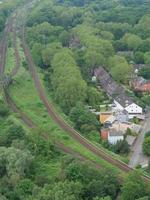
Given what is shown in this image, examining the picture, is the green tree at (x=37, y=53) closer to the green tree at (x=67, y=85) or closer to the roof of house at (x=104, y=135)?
the green tree at (x=67, y=85)

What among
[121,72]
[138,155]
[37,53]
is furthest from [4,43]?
[138,155]

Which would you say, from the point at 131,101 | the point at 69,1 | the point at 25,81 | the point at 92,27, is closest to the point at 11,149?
the point at 131,101

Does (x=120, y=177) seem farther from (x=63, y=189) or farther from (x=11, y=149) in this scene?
(x=11, y=149)

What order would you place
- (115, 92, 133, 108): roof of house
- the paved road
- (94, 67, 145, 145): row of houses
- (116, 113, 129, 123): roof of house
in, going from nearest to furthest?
the paved road
(94, 67, 145, 145): row of houses
(116, 113, 129, 123): roof of house
(115, 92, 133, 108): roof of house

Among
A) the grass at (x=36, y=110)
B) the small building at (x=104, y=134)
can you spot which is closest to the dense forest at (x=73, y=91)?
the small building at (x=104, y=134)

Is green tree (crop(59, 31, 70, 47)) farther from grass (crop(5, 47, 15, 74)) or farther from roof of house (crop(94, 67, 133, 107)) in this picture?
roof of house (crop(94, 67, 133, 107))

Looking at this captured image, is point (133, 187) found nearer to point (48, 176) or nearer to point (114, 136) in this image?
point (48, 176)

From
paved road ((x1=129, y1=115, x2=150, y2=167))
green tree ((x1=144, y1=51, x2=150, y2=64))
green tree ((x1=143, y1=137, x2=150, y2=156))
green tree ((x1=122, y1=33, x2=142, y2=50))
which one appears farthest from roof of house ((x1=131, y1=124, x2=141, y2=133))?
green tree ((x1=122, y1=33, x2=142, y2=50))

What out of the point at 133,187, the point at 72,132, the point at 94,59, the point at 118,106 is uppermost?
the point at 133,187
